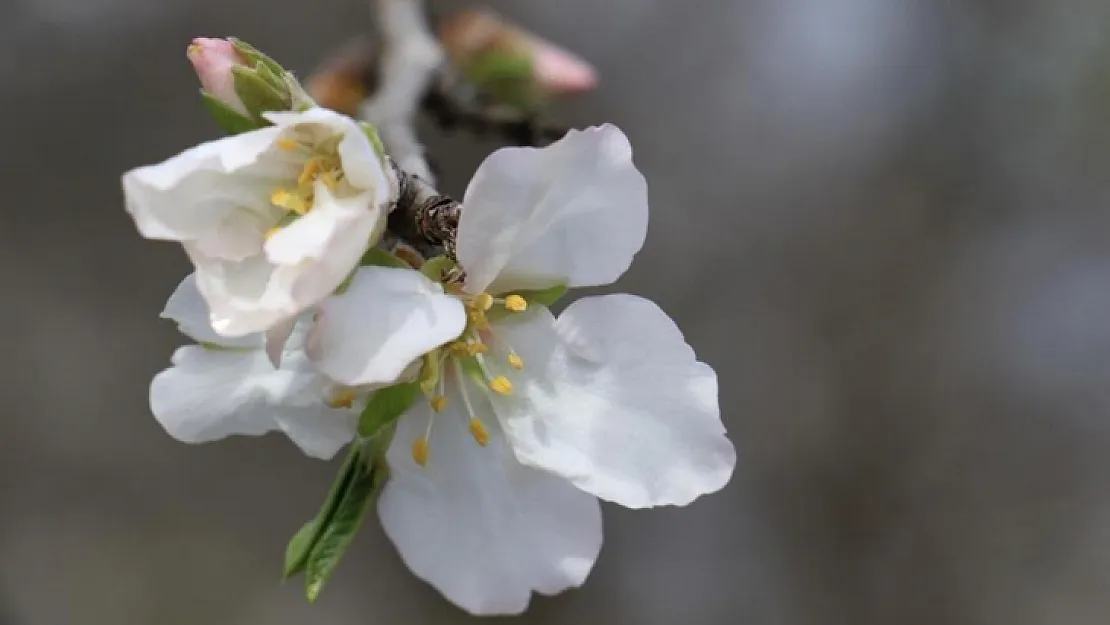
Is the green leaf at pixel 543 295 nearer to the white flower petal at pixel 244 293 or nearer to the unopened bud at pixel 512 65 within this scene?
the white flower petal at pixel 244 293

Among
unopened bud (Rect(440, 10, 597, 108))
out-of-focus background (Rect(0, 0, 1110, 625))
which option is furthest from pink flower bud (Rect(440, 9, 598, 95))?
out-of-focus background (Rect(0, 0, 1110, 625))

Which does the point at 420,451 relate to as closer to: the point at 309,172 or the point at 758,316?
the point at 309,172

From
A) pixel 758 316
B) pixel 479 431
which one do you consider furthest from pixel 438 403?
pixel 758 316

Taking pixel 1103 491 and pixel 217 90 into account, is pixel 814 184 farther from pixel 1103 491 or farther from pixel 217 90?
pixel 217 90

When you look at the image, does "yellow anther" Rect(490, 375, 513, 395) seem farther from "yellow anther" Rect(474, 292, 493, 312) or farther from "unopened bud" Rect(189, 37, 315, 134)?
"unopened bud" Rect(189, 37, 315, 134)

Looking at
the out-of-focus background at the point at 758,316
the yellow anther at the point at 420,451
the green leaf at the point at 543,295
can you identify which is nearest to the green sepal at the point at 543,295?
the green leaf at the point at 543,295

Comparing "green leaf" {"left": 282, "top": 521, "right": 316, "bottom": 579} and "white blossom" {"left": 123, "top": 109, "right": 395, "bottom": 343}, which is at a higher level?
"white blossom" {"left": 123, "top": 109, "right": 395, "bottom": 343}

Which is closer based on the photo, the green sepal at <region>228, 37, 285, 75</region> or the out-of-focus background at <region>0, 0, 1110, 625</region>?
the green sepal at <region>228, 37, 285, 75</region>
